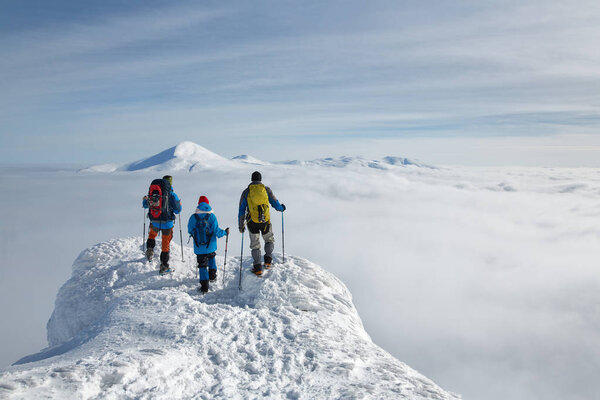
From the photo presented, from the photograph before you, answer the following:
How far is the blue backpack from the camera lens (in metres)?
9.57

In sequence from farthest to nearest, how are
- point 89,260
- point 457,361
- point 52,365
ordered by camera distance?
point 457,361, point 89,260, point 52,365

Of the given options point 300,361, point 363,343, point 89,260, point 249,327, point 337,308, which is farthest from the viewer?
point 89,260

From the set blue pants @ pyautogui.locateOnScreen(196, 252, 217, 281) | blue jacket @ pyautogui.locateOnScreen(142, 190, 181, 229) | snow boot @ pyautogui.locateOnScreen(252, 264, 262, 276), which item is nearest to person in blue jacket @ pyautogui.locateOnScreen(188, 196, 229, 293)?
blue pants @ pyautogui.locateOnScreen(196, 252, 217, 281)

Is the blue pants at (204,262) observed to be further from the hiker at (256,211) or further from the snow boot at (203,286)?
the hiker at (256,211)

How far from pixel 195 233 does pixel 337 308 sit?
4.38 metres

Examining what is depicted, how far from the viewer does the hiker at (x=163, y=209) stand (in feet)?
36.1

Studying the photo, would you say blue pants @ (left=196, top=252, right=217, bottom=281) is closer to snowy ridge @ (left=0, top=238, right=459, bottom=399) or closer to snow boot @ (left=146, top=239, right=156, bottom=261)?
snowy ridge @ (left=0, top=238, right=459, bottom=399)

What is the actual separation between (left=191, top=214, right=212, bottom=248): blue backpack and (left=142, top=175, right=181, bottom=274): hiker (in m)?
1.82

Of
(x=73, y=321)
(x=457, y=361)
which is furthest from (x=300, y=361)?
(x=457, y=361)

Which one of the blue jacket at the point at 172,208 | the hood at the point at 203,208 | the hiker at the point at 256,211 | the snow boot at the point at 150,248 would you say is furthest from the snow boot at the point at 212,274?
the snow boot at the point at 150,248

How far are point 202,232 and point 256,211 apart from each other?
62.9 inches

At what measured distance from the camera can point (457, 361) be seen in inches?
7653

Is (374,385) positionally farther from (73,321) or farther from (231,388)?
(73,321)

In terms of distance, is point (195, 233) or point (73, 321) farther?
point (73, 321)
